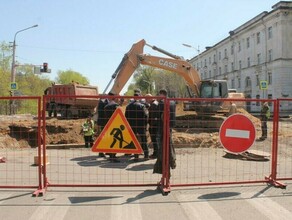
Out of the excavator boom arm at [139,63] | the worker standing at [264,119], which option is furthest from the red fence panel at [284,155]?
the excavator boom arm at [139,63]

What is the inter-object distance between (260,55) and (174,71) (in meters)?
44.0

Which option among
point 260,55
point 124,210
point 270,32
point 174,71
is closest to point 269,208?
point 124,210

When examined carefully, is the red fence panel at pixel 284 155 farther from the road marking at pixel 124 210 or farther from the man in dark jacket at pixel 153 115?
the road marking at pixel 124 210

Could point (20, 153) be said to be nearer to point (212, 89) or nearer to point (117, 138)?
point (117, 138)

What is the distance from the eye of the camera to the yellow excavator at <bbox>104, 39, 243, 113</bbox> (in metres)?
17.8

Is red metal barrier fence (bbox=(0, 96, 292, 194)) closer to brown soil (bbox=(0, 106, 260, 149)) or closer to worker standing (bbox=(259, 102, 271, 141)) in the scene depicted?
brown soil (bbox=(0, 106, 260, 149))

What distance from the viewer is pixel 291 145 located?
13.8 meters

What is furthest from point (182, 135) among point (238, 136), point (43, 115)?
point (43, 115)

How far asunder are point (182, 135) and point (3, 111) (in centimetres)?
2177

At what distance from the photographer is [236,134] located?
7273 millimetres

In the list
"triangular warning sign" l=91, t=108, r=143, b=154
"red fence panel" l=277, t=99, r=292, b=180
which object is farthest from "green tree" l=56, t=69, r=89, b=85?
"triangular warning sign" l=91, t=108, r=143, b=154

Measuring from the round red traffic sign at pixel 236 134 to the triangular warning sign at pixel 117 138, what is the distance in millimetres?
1671

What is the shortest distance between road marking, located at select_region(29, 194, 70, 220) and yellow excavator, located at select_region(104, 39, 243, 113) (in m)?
10.6

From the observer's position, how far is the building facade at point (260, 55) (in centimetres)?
5241
